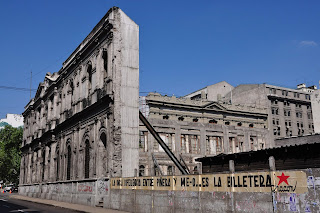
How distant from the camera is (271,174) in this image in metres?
9.70

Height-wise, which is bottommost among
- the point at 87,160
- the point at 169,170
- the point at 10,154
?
the point at 169,170

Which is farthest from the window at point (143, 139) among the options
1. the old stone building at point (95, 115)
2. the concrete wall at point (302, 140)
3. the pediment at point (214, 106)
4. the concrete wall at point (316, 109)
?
the concrete wall at point (316, 109)

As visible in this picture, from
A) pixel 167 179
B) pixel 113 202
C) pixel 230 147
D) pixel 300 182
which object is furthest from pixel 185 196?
pixel 230 147

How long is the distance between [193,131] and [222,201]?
3298 centimetres

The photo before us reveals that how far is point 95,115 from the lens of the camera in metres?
23.4

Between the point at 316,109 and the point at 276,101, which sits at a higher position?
the point at 276,101

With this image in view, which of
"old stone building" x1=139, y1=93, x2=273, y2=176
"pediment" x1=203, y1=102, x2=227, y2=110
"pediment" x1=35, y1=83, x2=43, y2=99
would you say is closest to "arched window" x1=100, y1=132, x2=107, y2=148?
"old stone building" x1=139, y1=93, x2=273, y2=176

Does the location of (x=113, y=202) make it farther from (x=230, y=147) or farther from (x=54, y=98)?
(x=230, y=147)

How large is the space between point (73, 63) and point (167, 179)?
59.7 ft

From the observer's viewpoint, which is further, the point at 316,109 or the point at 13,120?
the point at 13,120

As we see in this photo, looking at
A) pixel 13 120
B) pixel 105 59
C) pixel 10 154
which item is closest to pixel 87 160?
pixel 105 59

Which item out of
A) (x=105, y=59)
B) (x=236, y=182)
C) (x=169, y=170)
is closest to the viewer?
(x=236, y=182)

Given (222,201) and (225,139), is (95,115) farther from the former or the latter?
(225,139)

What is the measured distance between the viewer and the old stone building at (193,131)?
130 feet
